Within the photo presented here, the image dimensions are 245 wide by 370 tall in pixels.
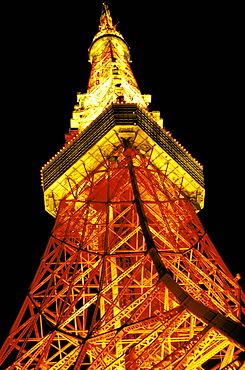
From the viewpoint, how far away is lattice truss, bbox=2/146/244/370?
16875mm

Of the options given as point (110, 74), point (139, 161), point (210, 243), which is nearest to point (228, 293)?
point (210, 243)

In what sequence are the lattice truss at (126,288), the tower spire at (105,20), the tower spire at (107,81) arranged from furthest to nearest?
the tower spire at (105,20) → the tower spire at (107,81) → the lattice truss at (126,288)

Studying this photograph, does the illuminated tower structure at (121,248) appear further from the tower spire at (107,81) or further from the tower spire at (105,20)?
the tower spire at (105,20)

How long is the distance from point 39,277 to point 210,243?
6.08 meters

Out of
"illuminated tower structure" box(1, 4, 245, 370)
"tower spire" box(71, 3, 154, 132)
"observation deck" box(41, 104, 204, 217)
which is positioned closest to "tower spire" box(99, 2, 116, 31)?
"tower spire" box(71, 3, 154, 132)

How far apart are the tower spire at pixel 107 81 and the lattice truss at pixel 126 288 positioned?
5.25m

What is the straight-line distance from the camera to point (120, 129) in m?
27.0

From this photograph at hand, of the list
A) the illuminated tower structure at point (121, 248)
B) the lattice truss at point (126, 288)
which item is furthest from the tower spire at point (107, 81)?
the lattice truss at point (126, 288)

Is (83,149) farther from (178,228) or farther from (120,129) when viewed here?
(178,228)

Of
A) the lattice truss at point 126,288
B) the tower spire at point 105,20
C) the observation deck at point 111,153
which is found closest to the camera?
the lattice truss at point 126,288

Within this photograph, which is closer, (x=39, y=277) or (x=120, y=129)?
(x=39, y=277)

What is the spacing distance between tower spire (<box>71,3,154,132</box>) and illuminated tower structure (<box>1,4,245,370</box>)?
0.11m

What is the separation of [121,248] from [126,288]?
22.2 ft

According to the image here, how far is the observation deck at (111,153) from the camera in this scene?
88.8 ft
